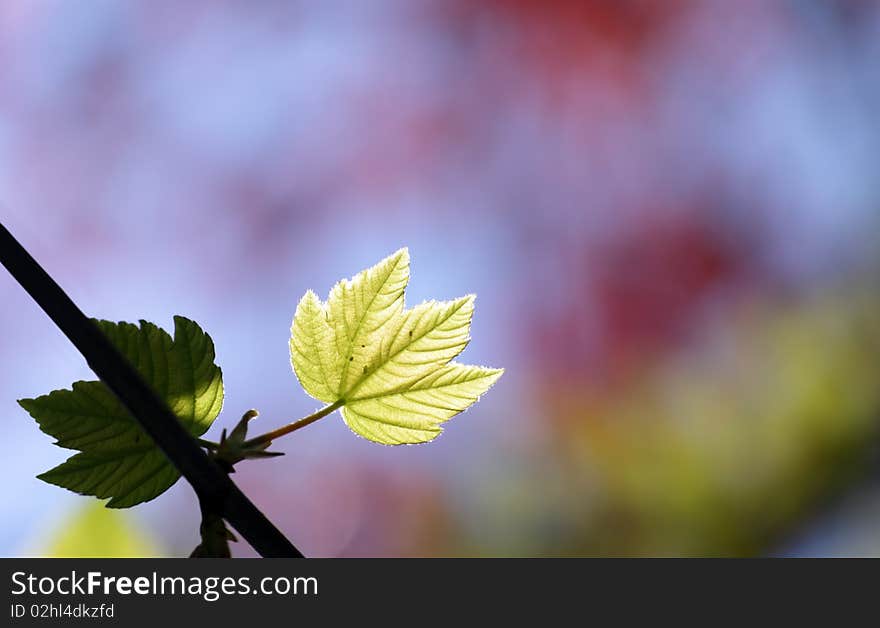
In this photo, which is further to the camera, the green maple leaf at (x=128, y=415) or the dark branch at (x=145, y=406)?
the green maple leaf at (x=128, y=415)

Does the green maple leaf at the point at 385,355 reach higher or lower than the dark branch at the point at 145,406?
higher

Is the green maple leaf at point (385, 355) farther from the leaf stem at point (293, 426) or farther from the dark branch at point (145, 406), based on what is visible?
the dark branch at point (145, 406)

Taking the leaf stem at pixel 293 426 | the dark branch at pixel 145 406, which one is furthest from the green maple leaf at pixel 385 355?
the dark branch at pixel 145 406

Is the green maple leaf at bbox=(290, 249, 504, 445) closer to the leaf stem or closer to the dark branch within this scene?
the leaf stem

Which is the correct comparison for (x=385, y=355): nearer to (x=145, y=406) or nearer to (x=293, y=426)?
(x=293, y=426)

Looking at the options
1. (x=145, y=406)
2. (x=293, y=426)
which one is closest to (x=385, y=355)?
(x=293, y=426)

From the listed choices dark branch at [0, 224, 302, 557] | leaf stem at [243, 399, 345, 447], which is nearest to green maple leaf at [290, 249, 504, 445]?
leaf stem at [243, 399, 345, 447]
